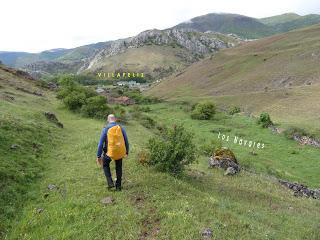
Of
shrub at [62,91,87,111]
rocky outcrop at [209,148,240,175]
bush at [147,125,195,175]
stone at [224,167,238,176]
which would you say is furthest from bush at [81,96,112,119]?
bush at [147,125,195,175]

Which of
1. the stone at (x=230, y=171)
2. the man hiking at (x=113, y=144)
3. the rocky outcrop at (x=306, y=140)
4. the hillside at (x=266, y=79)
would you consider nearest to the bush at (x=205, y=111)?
the hillside at (x=266, y=79)

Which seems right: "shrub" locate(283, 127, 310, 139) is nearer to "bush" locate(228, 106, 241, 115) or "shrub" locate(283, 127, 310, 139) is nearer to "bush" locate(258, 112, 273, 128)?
"bush" locate(258, 112, 273, 128)

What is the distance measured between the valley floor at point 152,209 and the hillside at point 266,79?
44621 millimetres

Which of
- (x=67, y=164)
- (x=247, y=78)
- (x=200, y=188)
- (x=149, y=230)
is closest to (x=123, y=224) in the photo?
(x=149, y=230)

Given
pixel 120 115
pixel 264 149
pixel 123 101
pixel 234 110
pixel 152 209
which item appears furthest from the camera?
pixel 123 101

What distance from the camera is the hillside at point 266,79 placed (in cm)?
8250

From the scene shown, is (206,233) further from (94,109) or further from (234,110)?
(234,110)

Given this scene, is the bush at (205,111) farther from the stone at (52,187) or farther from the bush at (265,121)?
the stone at (52,187)

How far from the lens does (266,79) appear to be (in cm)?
11206

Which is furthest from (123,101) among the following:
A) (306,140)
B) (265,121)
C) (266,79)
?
(306,140)

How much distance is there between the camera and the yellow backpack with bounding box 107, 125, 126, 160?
1698 cm

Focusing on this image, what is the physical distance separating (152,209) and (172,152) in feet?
21.0

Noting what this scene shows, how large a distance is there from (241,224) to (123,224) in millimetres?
4329

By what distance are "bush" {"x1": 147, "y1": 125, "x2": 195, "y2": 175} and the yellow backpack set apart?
424cm
